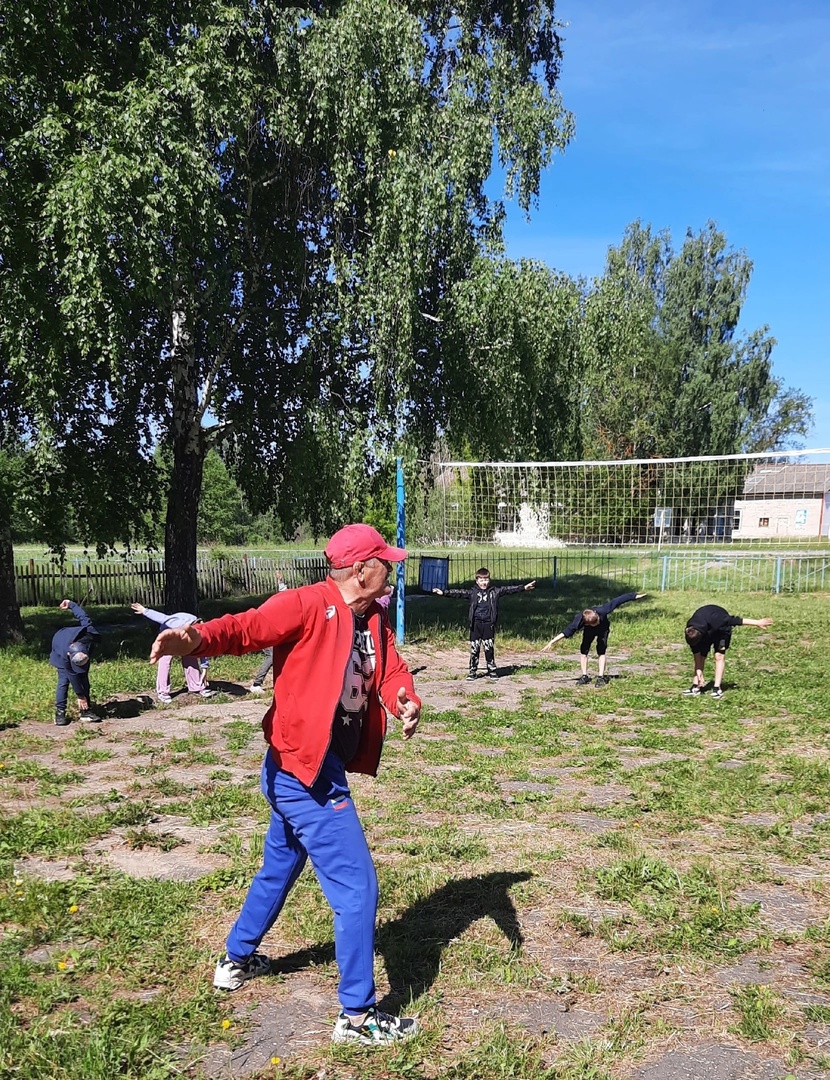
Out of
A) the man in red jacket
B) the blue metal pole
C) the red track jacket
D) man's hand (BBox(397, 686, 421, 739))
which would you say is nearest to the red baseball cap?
the man in red jacket

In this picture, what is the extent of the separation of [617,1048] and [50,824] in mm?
4170

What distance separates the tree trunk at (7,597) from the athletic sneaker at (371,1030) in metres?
12.4

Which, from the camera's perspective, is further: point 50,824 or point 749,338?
point 749,338

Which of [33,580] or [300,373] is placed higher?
[300,373]

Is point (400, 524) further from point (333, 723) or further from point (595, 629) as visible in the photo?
point (333, 723)

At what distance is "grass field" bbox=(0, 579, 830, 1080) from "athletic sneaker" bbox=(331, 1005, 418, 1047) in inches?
2.0

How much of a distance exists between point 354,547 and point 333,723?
72 cm

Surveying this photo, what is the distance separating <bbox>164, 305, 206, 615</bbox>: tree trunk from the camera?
14680 millimetres

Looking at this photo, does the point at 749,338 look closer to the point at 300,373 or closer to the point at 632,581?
the point at 632,581

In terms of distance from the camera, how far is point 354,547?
10.9 feet

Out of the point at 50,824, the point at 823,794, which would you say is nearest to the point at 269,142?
the point at 50,824

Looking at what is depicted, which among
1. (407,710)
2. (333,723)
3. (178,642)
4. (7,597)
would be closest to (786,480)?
(7,597)

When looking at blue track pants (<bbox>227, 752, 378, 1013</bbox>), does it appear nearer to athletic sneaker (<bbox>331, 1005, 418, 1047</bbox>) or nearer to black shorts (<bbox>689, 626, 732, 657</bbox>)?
athletic sneaker (<bbox>331, 1005, 418, 1047</bbox>)

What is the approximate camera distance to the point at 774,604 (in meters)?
20.3
